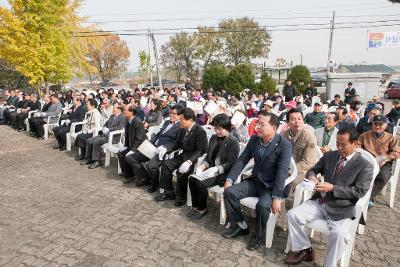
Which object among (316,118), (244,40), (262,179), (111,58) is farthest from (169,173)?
(111,58)

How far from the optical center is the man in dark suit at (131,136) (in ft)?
19.7

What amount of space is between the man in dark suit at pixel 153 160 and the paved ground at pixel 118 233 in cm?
29

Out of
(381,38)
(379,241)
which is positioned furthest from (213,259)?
(381,38)

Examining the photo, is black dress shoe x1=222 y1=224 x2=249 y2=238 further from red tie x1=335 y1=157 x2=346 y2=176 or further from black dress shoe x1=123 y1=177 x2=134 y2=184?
black dress shoe x1=123 y1=177 x2=134 y2=184

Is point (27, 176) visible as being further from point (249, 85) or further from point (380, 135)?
point (249, 85)

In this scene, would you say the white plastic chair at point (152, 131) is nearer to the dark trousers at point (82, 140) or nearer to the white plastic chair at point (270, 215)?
the dark trousers at point (82, 140)

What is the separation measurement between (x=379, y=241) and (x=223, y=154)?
216cm

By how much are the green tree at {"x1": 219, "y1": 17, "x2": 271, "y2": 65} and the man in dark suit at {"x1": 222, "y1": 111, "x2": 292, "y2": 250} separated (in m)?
33.6

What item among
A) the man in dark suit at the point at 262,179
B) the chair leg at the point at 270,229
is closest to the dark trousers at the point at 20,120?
the man in dark suit at the point at 262,179

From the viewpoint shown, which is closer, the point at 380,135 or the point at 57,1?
the point at 380,135

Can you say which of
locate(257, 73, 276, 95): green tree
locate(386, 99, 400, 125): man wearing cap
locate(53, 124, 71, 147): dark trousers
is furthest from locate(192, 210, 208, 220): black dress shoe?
locate(257, 73, 276, 95): green tree

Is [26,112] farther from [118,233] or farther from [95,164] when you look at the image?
[118,233]

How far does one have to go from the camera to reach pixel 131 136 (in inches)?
239

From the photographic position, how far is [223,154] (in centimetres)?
450
